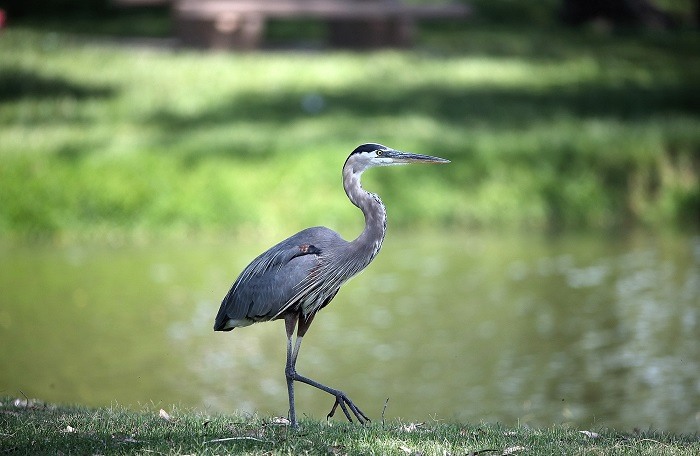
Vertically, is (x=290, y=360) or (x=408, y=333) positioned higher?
(x=408, y=333)

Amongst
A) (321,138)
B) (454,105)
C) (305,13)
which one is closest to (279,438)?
(321,138)

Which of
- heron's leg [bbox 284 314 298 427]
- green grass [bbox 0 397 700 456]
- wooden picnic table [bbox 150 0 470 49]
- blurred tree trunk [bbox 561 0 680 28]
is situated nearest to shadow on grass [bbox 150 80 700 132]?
wooden picnic table [bbox 150 0 470 49]

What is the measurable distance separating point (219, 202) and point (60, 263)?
219 centimetres

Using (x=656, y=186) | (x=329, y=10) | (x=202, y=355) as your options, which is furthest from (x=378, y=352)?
(x=329, y=10)

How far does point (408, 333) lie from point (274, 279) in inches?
182

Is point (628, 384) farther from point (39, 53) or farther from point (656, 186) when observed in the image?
point (39, 53)

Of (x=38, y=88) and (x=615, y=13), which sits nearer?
(x=38, y=88)

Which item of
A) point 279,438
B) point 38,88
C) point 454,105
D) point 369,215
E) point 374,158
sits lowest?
point 279,438

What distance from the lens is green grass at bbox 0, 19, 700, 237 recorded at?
14445mm

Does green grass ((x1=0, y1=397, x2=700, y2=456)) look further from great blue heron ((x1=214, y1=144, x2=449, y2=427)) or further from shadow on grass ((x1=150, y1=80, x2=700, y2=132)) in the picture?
shadow on grass ((x1=150, y1=80, x2=700, y2=132))

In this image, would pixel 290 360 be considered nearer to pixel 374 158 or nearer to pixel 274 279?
pixel 274 279

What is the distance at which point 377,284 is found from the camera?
42.2 feet

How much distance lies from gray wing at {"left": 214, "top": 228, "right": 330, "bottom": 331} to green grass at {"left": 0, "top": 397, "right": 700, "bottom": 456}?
1.90 ft

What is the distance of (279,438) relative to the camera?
6.15 m
